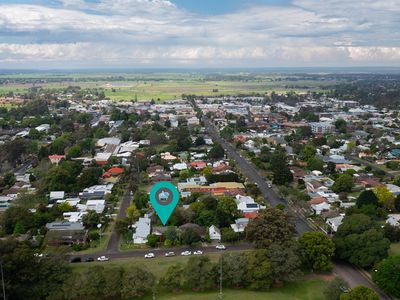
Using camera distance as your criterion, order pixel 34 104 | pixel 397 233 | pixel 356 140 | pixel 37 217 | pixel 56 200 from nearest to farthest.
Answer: pixel 397 233 < pixel 37 217 < pixel 56 200 < pixel 356 140 < pixel 34 104

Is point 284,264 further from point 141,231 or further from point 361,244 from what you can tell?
point 141,231

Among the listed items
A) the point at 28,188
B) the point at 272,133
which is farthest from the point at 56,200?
the point at 272,133

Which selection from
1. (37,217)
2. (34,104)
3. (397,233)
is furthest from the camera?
(34,104)

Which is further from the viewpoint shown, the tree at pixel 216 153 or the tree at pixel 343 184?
the tree at pixel 216 153

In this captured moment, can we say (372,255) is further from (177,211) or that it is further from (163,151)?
(163,151)

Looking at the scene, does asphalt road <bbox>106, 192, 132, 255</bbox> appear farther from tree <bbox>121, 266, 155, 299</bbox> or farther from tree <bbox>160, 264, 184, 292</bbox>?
tree <bbox>160, 264, 184, 292</bbox>

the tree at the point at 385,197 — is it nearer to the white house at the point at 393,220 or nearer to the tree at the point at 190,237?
the white house at the point at 393,220

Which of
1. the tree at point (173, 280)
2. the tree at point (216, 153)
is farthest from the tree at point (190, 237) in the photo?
the tree at point (216, 153)
